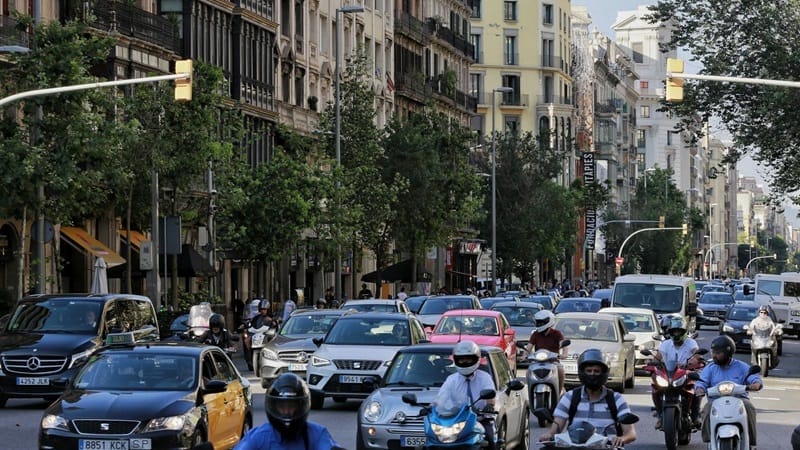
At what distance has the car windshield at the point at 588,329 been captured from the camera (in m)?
33.3

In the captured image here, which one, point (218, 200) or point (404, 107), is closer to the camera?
point (218, 200)

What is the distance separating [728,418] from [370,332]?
12.1 metres

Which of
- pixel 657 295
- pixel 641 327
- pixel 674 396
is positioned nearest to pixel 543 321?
pixel 674 396

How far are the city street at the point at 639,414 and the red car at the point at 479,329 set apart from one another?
2.52m

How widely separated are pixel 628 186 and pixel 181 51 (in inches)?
5000

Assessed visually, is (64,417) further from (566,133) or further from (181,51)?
(566,133)

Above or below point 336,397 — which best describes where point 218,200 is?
above

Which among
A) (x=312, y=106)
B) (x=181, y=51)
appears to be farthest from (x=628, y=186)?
(x=181, y=51)

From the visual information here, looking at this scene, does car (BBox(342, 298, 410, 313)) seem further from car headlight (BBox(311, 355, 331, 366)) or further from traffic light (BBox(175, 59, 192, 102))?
car headlight (BBox(311, 355, 331, 366))

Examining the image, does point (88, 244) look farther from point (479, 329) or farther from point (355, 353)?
point (355, 353)

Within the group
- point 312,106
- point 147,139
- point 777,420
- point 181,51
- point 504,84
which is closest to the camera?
point 777,420

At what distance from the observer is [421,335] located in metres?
28.5

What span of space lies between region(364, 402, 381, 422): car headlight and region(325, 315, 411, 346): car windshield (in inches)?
324

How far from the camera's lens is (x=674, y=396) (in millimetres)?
21078
